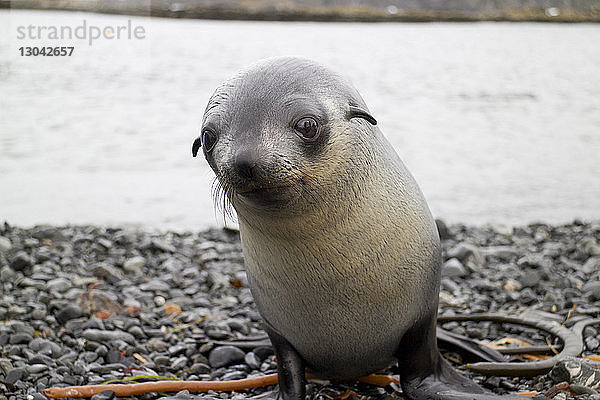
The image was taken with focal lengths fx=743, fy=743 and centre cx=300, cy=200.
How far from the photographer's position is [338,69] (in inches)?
176

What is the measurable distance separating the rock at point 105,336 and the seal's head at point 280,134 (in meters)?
1.25

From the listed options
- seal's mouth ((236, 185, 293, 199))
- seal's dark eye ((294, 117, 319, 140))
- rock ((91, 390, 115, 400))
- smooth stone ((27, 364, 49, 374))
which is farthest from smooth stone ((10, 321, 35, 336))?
seal's dark eye ((294, 117, 319, 140))

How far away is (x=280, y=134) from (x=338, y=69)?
9.11 ft

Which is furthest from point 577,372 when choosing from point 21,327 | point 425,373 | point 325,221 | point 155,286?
point 21,327

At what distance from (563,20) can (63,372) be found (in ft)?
30.9

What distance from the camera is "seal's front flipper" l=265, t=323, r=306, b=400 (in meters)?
2.29

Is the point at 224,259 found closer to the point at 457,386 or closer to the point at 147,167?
the point at 457,386

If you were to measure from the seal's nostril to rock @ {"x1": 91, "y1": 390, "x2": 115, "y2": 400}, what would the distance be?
3.67ft

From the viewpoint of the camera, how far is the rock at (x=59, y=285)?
349 cm

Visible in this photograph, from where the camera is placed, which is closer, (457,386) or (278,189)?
(278,189)

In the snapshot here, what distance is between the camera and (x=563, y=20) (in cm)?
1034

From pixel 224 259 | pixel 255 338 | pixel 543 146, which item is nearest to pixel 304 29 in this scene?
pixel 543 146

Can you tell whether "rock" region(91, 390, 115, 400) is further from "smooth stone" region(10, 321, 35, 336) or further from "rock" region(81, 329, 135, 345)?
"smooth stone" region(10, 321, 35, 336)

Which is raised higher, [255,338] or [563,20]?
[563,20]
